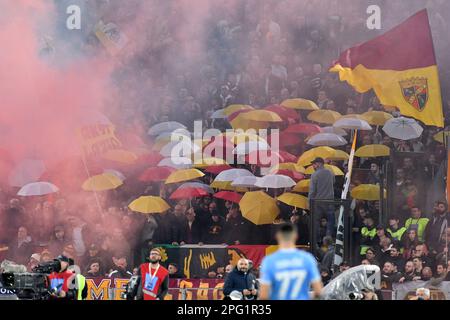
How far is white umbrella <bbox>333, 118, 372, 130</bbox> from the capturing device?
49.8 feet

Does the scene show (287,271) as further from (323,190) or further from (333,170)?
(333,170)

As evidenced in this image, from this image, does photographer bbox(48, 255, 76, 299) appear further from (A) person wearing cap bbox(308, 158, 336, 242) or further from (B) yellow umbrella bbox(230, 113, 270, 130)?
(B) yellow umbrella bbox(230, 113, 270, 130)

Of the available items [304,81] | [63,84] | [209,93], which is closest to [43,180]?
[63,84]

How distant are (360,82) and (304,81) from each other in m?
0.91

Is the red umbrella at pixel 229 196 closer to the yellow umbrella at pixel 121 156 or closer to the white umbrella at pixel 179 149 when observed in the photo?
the white umbrella at pixel 179 149

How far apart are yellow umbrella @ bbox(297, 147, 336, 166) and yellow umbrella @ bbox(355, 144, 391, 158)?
380 millimetres

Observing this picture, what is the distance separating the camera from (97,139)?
15.7 metres

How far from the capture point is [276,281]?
7570 mm

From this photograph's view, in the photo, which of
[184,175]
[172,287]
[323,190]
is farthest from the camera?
[184,175]

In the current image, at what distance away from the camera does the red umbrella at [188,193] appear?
14.7 m

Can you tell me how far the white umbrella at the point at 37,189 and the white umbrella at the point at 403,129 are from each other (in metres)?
4.68

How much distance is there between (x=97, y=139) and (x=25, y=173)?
112cm

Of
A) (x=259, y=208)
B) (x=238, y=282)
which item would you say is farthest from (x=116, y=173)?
(x=238, y=282)

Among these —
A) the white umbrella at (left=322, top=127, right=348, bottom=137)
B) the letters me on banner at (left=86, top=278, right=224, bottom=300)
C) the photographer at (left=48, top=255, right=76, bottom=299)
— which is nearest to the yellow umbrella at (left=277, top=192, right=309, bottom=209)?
the white umbrella at (left=322, top=127, right=348, bottom=137)
